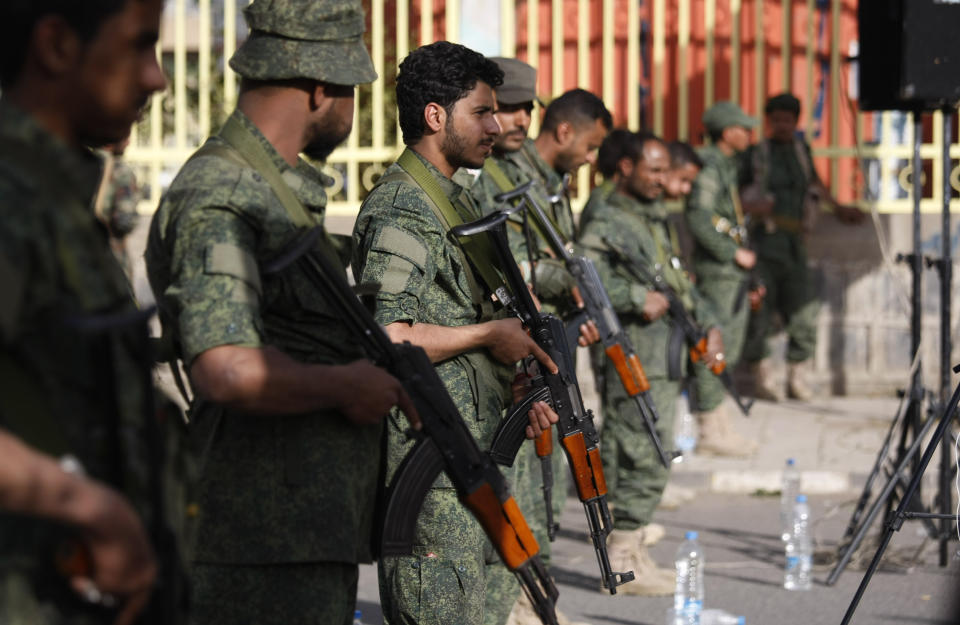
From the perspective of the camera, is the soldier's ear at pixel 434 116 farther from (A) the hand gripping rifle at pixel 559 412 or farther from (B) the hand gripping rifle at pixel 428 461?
(B) the hand gripping rifle at pixel 428 461

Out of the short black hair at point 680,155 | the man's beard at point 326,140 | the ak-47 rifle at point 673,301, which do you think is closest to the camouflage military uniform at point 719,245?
the short black hair at point 680,155

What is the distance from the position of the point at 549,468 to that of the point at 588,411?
1.05 meters

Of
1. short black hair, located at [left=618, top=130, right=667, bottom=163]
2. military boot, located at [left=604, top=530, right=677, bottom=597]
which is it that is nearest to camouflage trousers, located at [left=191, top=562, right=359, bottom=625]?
military boot, located at [left=604, top=530, right=677, bottom=597]

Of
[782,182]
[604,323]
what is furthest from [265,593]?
[782,182]

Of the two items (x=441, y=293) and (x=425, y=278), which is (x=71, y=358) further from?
(x=441, y=293)

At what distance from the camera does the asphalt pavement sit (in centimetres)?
625

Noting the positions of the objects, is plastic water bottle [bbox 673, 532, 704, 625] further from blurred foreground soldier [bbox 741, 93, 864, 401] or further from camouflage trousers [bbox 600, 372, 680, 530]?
blurred foreground soldier [bbox 741, 93, 864, 401]

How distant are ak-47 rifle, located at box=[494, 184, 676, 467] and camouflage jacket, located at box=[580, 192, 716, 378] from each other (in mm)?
617

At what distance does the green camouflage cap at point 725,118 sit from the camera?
10.7 m

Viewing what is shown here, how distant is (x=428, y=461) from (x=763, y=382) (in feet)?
27.8

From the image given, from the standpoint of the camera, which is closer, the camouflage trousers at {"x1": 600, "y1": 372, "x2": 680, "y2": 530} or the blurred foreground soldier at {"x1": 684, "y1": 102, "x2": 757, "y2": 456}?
the camouflage trousers at {"x1": 600, "y1": 372, "x2": 680, "y2": 530}

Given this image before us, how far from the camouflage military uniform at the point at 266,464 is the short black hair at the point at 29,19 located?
74 cm

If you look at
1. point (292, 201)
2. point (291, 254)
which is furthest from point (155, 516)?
point (292, 201)

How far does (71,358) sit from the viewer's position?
201cm
